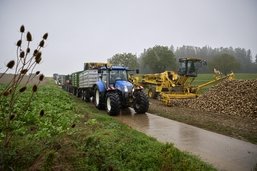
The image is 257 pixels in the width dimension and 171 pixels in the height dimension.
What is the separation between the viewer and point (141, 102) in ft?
42.8

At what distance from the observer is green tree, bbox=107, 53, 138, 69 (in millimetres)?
77375

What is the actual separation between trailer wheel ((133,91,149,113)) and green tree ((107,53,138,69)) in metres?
63.4

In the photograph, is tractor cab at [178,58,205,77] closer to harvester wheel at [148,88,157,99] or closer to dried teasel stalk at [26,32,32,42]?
harvester wheel at [148,88,157,99]

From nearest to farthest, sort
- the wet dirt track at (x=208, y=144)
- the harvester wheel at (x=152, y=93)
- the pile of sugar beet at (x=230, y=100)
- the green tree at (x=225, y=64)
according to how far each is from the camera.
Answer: the wet dirt track at (x=208, y=144)
the pile of sugar beet at (x=230, y=100)
the harvester wheel at (x=152, y=93)
the green tree at (x=225, y=64)

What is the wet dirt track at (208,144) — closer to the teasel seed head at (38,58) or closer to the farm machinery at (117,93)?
the farm machinery at (117,93)

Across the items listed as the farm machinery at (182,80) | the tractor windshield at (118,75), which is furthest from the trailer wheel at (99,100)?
the farm machinery at (182,80)

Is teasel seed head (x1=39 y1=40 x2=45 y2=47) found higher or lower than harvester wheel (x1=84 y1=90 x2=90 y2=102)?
higher

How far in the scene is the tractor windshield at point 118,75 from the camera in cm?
1421

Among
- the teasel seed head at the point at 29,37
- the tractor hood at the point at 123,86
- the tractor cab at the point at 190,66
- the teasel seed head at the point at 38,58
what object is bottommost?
the tractor hood at the point at 123,86

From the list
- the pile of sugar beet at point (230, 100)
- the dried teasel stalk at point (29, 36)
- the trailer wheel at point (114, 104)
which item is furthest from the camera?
the pile of sugar beet at point (230, 100)

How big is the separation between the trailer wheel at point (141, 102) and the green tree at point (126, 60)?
208 ft

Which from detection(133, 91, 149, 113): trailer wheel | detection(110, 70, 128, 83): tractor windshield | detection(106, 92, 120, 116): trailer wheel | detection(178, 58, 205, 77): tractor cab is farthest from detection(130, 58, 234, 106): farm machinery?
detection(106, 92, 120, 116): trailer wheel

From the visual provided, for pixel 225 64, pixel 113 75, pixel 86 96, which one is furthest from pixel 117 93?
pixel 225 64

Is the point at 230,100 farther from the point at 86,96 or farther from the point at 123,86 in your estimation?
the point at 86,96
